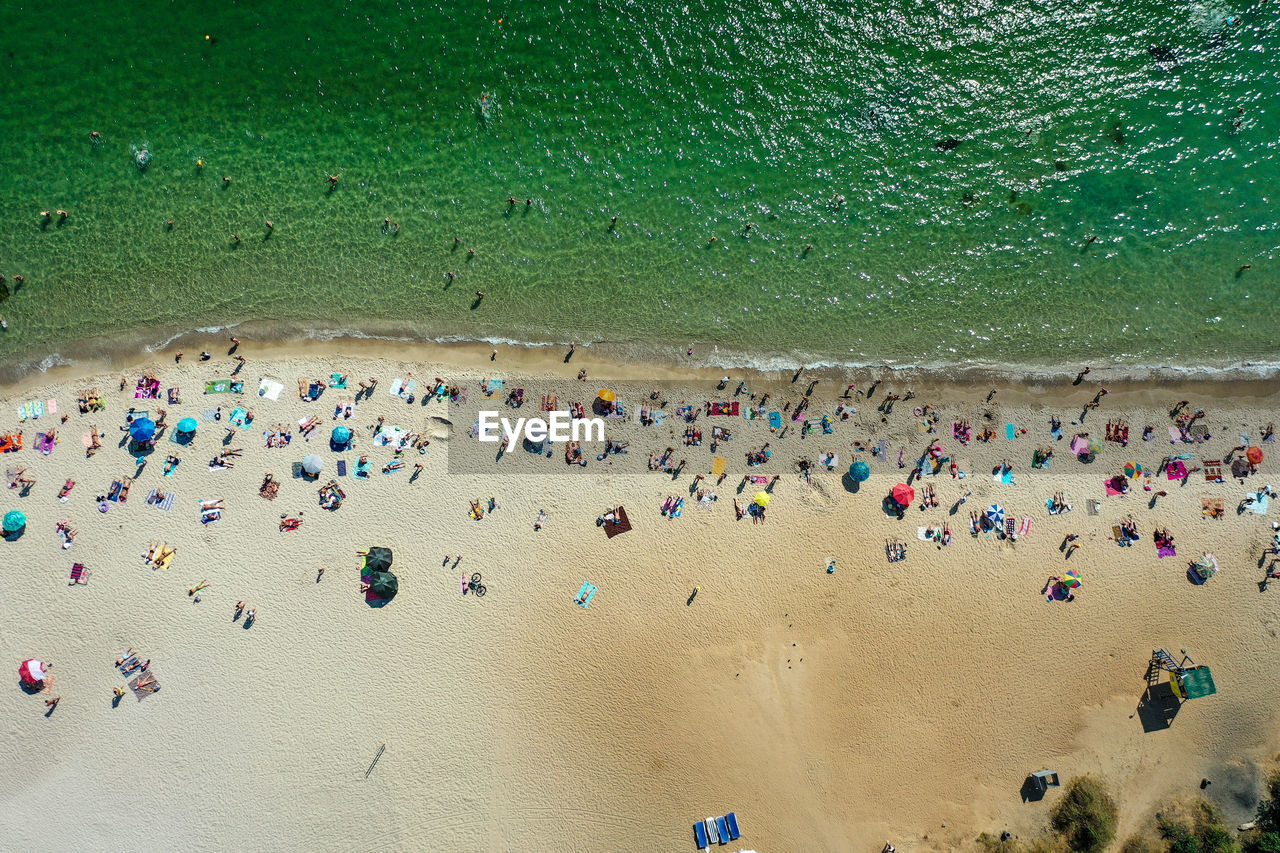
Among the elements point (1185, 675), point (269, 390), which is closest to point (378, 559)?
point (269, 390)

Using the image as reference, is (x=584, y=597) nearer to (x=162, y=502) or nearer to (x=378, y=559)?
(x=378, y=559)

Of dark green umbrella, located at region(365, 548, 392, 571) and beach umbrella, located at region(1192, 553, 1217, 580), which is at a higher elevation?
dark green umbrella, located at region(365, 548, 392, 571)

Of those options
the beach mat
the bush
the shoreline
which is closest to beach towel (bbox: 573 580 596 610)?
the beach mat

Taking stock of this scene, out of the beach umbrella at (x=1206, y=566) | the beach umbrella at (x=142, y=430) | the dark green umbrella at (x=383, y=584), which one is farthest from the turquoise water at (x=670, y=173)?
the dark green umbrella at (x=383, y=584)

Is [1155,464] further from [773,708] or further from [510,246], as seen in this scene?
[510,246]

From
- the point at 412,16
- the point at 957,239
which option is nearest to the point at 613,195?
the point at 412,16

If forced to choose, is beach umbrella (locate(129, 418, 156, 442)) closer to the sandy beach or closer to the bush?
the sandy beach

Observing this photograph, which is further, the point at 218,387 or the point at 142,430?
the point at 218,387
